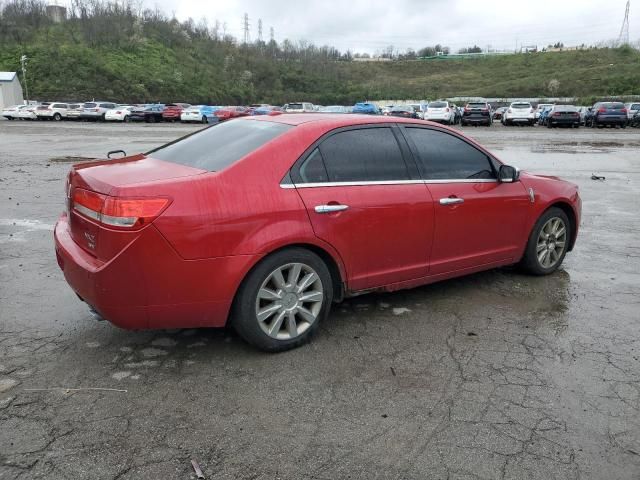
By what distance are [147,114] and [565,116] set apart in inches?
1188

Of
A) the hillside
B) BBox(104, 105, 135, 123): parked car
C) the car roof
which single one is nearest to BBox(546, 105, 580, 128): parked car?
BBox(104, 105, 135, 123): parked car

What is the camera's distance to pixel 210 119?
139 feet

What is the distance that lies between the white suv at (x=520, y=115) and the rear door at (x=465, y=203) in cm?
3471

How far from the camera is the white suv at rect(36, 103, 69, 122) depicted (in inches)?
1748

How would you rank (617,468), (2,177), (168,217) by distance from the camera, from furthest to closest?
(2,177), (168,217), (617,468)

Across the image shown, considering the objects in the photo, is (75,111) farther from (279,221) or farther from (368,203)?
(279,221)

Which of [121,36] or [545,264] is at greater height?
[121,36]

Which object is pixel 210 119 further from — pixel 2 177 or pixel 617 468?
pixel 617 468

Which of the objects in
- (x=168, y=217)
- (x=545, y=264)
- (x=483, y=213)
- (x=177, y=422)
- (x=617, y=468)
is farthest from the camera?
(x=545, y=264)

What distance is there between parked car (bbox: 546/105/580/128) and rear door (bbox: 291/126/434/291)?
33.4 metres

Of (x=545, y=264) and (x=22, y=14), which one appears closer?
(x=545, y=264)

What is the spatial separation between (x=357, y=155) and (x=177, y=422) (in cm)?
227

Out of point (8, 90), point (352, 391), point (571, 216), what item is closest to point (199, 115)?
point (8, 90)

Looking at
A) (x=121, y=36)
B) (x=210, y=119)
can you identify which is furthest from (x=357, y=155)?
(x=121, y=36)
